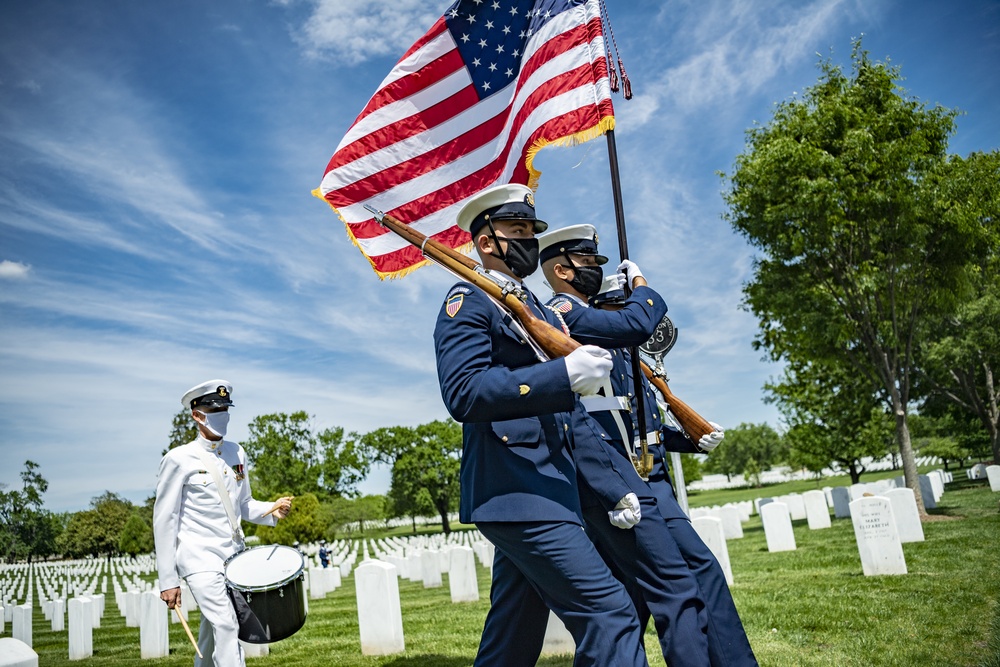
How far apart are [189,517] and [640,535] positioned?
3.35 metres

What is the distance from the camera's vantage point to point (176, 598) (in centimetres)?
484

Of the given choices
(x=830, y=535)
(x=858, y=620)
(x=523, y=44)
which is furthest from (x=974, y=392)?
(x=523, y=44)

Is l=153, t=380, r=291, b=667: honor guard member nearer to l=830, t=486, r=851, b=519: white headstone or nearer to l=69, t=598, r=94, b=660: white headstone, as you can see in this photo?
l=69, t=598, r=94, b=660: white headstone

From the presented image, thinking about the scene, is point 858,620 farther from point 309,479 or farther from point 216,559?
point 309,479

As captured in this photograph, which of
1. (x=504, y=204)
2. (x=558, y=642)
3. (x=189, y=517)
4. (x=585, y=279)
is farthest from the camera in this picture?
(x=558, y=642)

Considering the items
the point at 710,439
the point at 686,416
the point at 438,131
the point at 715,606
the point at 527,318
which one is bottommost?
the point at 715,606

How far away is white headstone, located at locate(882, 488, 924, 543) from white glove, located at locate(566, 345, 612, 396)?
11088 mm

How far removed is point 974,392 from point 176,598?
28045 mm

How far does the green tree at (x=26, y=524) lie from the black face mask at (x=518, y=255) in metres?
76.4

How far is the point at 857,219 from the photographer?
673 inches

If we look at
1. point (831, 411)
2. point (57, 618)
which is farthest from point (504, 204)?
point (831, 411)

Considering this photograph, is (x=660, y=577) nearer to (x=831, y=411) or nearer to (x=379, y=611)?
(x=379, y=611)

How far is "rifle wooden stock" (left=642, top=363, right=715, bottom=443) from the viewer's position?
497 cm

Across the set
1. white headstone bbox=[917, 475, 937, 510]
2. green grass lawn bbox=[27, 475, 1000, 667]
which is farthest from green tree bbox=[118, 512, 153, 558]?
white headstone bbox=[917, 475, 937, 510]
